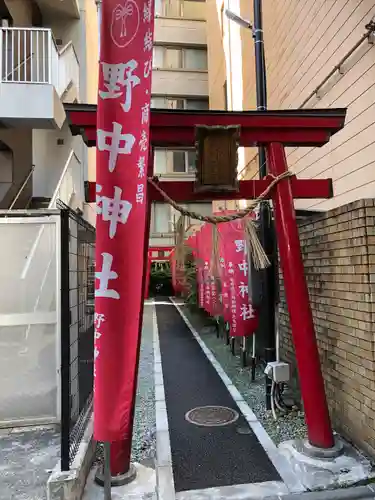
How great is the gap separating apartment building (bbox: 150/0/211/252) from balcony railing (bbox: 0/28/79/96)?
16.3m

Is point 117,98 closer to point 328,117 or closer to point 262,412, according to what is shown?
point 328,117

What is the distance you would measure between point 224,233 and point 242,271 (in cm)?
75

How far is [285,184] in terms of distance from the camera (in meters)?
5.10

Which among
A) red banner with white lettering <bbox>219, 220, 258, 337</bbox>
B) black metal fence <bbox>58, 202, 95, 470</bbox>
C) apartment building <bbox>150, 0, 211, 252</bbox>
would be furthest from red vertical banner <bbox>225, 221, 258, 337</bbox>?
apartment building <bbox>150, 0, 211, 252</bbox>

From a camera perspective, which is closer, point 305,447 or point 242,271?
point 305,447

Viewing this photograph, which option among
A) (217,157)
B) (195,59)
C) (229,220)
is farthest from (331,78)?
(195,59)

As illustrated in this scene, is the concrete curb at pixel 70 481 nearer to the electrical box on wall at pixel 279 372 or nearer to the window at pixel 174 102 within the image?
the electrical box on wall at pixel 279 372

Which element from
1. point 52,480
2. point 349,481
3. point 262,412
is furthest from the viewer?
point 262,412

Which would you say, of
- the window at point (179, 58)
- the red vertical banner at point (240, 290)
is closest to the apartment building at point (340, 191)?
the red vertical banner at point (240, 290)

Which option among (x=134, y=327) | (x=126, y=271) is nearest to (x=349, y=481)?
(x=134, y=327)

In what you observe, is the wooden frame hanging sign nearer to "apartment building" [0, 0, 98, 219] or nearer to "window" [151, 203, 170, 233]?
"apartment building" [0, 0, 98, 219]

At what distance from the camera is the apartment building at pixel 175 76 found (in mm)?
27438

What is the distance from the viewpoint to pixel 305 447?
4.66 meters

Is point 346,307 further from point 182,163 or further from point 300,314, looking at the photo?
point 182,163
